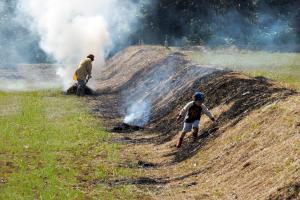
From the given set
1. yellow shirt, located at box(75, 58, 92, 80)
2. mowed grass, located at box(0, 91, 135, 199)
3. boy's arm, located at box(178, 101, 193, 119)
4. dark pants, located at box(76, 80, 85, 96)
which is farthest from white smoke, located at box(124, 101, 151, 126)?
boy's arm, located at box(178, 101, 193, 119)

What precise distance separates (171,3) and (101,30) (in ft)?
49.3

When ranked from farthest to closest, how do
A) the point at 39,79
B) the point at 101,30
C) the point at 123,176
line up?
the point at 101,30 → the point at 39,79 → the point at 123,176

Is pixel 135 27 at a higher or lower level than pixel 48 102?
lower

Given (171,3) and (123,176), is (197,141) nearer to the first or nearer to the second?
(123,176)

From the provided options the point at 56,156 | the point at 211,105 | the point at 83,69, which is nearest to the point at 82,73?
the point at 83,69

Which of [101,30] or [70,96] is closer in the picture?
[70,96]

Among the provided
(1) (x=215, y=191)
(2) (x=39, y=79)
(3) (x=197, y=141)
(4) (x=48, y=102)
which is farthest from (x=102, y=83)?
(1) (x=215, y=191)

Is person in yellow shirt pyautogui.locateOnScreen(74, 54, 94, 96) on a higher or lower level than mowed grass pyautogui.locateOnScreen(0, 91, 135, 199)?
lower

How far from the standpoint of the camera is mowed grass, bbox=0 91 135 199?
513 inches

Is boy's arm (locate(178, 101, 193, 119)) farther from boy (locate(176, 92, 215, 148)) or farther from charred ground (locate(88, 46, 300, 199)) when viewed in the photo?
charred ground (locate(88, 46, 300, 199))

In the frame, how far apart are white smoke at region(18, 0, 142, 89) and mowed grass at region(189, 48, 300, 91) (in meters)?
10.1

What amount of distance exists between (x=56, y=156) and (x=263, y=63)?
24.4 metres

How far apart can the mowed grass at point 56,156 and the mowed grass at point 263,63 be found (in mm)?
6947

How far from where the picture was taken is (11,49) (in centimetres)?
7350
